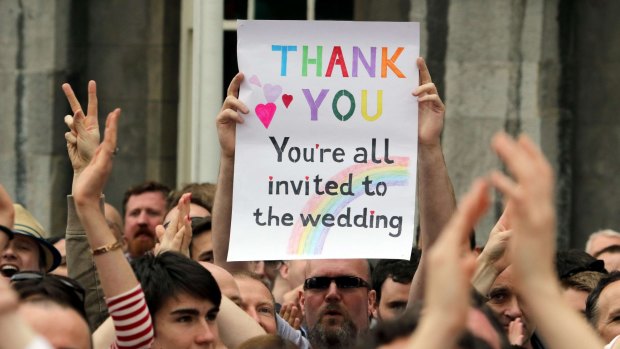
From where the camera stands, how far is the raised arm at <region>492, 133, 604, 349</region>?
13.7 ft

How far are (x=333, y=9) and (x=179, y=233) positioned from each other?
637cm

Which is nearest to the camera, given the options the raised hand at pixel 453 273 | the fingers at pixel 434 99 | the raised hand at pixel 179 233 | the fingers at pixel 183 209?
the raised hand at pixel 453 273

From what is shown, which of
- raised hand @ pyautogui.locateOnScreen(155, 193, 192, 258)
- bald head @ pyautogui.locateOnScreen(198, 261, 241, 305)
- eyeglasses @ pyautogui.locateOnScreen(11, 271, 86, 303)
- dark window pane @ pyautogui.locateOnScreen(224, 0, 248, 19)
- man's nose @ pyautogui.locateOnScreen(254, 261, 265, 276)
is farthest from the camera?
dark window pane @ pyautogui.locateOnScreen(224, 0, 248, 19)

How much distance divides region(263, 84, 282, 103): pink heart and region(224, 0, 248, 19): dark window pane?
250 inches

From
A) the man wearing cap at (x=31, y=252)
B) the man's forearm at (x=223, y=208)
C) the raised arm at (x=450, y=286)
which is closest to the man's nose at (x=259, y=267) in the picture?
the man wearing cap at (x=31, y=252)

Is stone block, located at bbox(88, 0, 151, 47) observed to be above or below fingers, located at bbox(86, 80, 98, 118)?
above

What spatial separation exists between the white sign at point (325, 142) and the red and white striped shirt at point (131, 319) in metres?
1.44

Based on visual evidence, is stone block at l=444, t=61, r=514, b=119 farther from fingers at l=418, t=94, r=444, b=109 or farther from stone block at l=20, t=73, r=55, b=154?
fingers at l=418, t=94, r=444, b=109

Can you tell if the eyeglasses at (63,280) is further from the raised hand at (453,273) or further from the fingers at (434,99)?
the raised hand at (453,273)

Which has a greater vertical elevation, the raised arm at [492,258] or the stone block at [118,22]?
the stone block at [118,22]

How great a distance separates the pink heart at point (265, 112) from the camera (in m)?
7.67

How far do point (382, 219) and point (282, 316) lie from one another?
1344 millimetres

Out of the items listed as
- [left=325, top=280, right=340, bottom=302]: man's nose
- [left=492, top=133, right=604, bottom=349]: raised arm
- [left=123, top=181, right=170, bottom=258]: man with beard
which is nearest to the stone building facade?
[left=123, top=181, right=170, bottom=258]: man with beard

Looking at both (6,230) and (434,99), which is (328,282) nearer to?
(434,99)
